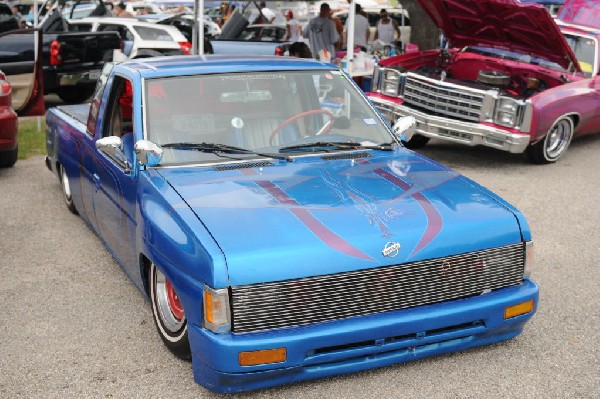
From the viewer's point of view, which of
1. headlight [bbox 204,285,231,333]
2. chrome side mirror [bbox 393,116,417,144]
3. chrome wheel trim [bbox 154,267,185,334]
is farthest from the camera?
chrome side mirror [bbox 393,116,417,144]

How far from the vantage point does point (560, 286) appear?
496 cm

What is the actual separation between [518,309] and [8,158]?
6.38 m

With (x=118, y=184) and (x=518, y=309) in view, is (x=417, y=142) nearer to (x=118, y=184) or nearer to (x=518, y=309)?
(x=118, y=184)

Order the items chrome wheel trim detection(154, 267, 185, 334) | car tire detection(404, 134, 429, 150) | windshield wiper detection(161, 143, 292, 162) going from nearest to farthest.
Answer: chrome wheel trim detection(154, 267, 185, 334) < windshield wiper detection(161, 143, 292, 162) < car tire detection(404, 134, 429, 150)

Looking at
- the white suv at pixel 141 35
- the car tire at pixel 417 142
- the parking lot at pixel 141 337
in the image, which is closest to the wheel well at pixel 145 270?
the parking lot at pixel 141 337

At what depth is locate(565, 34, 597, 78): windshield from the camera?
9.38 meters

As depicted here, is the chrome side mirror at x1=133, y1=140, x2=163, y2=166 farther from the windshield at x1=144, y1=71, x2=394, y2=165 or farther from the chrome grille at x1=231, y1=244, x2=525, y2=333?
the chrome grille at x1=231, y1=244, x2=525, y2=333

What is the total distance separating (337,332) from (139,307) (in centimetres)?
176

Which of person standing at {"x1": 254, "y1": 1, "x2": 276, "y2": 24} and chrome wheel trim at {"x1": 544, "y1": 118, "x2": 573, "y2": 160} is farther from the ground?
chrome wheel trim at {"x1": 544, "y1": 118, "x2": 573, "y2": 160}

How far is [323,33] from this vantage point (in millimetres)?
13984

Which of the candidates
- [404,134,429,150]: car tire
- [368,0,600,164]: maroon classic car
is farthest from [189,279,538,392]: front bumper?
[404,134,429,150]: car tire

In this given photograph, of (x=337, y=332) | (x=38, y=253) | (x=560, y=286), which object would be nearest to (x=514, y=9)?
(x=560, y=286)

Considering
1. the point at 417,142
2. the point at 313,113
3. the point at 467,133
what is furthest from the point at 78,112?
the point at 417,142

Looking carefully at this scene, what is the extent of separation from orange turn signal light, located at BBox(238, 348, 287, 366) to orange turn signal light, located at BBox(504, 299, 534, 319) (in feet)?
3.88
